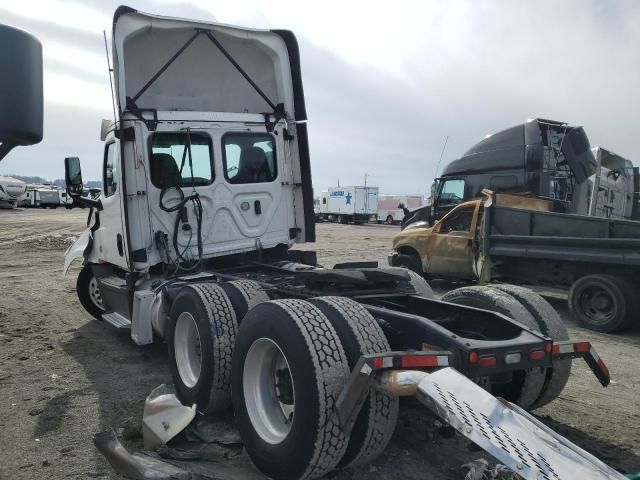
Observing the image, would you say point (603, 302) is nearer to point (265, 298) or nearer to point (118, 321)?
point (265, 298)

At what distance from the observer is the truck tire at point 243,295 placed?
4.31 meters

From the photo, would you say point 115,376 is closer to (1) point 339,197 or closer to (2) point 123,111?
(2) point 123,111

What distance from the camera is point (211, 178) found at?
6324 mm

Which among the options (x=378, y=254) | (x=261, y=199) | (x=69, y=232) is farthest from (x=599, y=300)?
(x=69, y=232)

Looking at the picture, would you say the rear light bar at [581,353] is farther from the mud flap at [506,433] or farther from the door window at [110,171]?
the door window at [110,171]

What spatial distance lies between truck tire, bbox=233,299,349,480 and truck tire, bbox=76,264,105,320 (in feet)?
15.7

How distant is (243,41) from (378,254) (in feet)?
39.7

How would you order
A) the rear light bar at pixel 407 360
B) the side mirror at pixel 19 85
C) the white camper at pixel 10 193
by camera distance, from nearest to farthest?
the side mirror at pixel 19 85, the rear light bar at pixel 407 360, the white camper at pixel 10 193

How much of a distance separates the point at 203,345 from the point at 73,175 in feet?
11.7

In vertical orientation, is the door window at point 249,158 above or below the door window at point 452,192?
above

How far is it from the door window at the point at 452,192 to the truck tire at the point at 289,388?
32.3 ft

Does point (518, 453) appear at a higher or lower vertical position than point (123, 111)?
lower

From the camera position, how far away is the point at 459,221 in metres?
10.2

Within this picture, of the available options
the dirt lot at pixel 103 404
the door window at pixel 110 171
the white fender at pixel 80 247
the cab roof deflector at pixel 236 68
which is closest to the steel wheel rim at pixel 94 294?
the dirt lot at pixel 103 404
